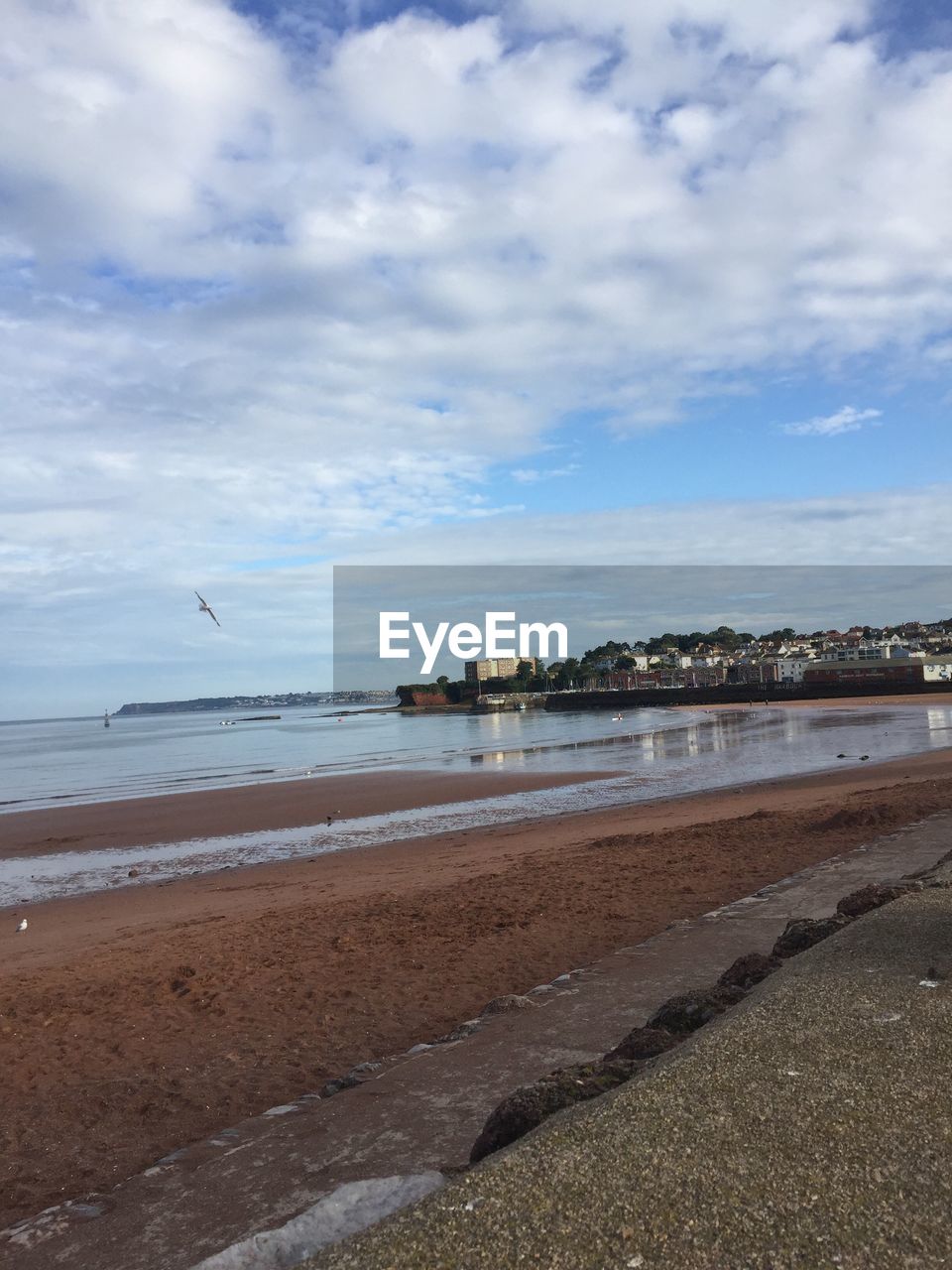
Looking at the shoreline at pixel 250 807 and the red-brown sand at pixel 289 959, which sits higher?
the red-brown sand at pixel 289 959

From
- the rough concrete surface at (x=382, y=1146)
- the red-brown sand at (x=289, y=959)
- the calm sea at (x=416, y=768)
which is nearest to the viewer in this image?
the rough concrete surface at (x=382, y=1146)

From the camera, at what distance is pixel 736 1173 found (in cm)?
248

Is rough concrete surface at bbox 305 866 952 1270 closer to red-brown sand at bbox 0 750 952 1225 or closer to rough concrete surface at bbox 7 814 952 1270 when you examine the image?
rough concrete surface at bbox 7 814 952 1270

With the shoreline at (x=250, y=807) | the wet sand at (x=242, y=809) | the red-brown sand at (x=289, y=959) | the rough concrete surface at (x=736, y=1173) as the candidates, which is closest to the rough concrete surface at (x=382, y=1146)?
the rough concrete surface at (x=736, y=1173)

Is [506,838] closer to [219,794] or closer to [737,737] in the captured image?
[219,794]

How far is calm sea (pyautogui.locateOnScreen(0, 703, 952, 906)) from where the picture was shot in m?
17.8

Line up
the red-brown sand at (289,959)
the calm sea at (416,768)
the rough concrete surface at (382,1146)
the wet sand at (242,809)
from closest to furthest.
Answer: the rough concrete surface at (382,1146)
the red-brown sand at (289,959)
the calm sea at (416,768)
the wet sand at (242,809)

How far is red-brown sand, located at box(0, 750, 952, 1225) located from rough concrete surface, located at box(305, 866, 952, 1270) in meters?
2.82

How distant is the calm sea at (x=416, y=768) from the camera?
1777 centimetres

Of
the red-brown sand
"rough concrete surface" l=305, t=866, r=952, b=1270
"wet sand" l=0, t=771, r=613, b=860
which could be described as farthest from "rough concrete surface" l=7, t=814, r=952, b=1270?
"wet sand" l=0, t=771, r=613, b=860

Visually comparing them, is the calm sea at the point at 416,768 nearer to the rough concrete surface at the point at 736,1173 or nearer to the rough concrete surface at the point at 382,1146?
the rough concrete surface at the point at 382,1146

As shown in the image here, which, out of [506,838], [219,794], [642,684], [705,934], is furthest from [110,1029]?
[642,684]

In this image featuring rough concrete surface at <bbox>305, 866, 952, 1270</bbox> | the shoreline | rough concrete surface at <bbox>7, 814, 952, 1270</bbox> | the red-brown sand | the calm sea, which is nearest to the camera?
rough concrete surface at <bbox>305, 866, 952, 1270</bbox>

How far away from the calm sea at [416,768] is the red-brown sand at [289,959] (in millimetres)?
2893
